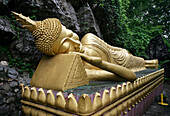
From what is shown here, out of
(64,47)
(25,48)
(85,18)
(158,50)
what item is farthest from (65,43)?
(158,50)

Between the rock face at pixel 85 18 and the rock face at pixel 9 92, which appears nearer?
the rock face at pixel 9 92

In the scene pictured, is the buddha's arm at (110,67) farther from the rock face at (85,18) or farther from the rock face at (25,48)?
the rock face at (85,18)

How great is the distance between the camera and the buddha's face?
49.0 inches

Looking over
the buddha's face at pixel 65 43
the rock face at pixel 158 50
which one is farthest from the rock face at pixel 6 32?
the rock face at pixel 158 50

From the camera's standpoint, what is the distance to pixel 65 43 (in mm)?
1319

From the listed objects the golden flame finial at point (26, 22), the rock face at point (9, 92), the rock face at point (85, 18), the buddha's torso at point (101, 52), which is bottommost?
the rock face at point (9, 92)

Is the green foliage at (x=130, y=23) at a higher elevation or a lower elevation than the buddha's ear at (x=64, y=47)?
higher

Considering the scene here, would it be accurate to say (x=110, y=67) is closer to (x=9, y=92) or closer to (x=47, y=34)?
(x=47, y=34)

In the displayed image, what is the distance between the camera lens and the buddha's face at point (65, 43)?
4.09 feet

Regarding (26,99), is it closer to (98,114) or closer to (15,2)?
(98,114)

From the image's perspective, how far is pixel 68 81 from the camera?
40.5 inches

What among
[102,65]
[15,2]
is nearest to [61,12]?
[15,2]

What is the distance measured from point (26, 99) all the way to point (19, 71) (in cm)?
105

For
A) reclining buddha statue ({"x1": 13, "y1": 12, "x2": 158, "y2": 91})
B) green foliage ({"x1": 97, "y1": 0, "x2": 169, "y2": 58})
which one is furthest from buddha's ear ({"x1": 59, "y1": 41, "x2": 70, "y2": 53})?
green foliage ({"x1": 97, "y1": 0, "x2": 169, "y2": 58})
